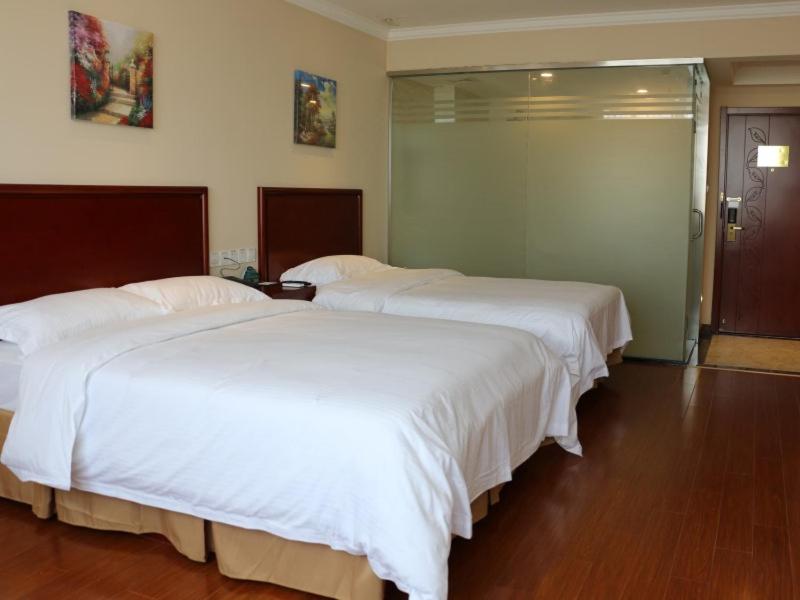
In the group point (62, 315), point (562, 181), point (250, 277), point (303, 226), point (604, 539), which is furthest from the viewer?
point (562, 181)

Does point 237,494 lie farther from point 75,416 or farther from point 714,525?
point 714,525

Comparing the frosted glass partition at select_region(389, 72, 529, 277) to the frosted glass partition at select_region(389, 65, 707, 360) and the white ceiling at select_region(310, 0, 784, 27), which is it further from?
the white ceiling at select_region(310, 0, 784, 27)

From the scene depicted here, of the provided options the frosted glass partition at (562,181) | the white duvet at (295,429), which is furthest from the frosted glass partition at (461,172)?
the white duvet at (295,429)

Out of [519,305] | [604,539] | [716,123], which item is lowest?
[604,539]

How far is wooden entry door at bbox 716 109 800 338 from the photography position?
258 inches

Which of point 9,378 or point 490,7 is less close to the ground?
point 490,7

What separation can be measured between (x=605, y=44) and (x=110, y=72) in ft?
11.2

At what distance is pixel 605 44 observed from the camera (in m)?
5.57

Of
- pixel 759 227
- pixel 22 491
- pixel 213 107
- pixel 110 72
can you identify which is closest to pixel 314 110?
pixel 213 107

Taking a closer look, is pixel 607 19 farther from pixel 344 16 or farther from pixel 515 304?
pixel 515 304

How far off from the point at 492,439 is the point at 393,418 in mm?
545

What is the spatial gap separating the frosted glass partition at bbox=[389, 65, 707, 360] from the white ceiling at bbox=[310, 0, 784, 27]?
41cm

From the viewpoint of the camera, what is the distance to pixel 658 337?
225 inches

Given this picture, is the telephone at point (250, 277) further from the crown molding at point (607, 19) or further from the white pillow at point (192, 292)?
the crown molding at point (607, 19)
